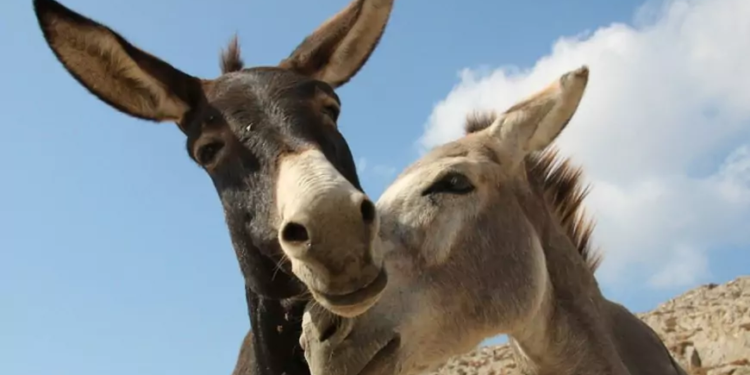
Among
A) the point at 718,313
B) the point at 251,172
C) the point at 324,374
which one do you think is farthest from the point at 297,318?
the point at 718,313

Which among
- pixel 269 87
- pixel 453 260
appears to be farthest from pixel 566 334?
pixel 269 87

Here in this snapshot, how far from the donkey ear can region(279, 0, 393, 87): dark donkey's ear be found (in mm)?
1512

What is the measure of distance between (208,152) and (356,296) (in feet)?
5.79

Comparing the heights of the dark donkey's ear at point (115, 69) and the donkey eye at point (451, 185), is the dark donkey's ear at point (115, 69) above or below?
above

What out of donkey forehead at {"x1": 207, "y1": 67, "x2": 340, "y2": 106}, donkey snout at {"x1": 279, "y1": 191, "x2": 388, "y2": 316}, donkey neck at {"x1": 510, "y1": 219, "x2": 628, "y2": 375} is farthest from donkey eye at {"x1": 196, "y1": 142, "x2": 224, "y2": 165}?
donkey neck at {"x1": 510, "y1": 219, "x2": 628, "y2": 375}

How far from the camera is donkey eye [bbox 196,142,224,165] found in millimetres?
4594

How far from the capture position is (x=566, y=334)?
410 centimetres

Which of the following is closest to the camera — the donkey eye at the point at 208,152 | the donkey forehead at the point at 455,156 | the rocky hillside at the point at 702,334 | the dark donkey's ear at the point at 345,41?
the donkey forehead at the point at 455,156

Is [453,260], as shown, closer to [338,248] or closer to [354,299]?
[354,299]

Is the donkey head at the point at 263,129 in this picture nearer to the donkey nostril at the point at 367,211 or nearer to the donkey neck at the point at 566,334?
the donkey nostril at the point at 367,211

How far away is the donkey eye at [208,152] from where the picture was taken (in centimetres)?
459

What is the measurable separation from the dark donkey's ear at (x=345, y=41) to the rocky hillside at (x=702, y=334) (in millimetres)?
7510

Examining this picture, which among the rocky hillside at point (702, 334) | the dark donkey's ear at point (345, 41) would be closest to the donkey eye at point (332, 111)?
the dark donkey's ear at point (345, 41)

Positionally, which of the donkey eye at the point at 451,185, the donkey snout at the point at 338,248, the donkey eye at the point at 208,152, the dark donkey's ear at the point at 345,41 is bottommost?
the donkey snout at the point at 338,248
